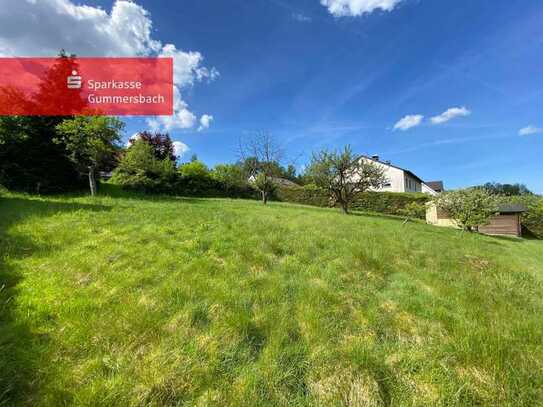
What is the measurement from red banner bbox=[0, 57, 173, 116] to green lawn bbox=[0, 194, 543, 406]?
24.6ft

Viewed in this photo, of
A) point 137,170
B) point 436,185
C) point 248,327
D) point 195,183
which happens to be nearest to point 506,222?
point 248,327

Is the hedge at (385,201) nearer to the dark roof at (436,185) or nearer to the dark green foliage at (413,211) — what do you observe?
the dark green foliage at (413,211)

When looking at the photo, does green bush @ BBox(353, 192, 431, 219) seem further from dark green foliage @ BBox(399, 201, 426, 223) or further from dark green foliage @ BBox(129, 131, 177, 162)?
dark green foliage @ BBox(129, 131, 177, 162)

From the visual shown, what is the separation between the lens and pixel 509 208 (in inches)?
832

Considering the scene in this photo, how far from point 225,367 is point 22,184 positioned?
48.7 feet

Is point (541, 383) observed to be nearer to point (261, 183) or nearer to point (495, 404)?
point (495, 404)

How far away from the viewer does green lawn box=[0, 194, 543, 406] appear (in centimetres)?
199

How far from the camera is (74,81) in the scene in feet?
43.7

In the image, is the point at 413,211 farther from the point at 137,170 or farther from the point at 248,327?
the point at 248,327

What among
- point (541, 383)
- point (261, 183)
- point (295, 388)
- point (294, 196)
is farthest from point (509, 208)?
point (295, 388)

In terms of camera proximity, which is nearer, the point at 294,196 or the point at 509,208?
the point at 509,208

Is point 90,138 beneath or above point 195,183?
above

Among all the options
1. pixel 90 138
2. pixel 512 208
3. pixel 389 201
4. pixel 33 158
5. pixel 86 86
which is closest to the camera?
pixel 90 138

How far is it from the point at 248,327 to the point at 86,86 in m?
15.7
